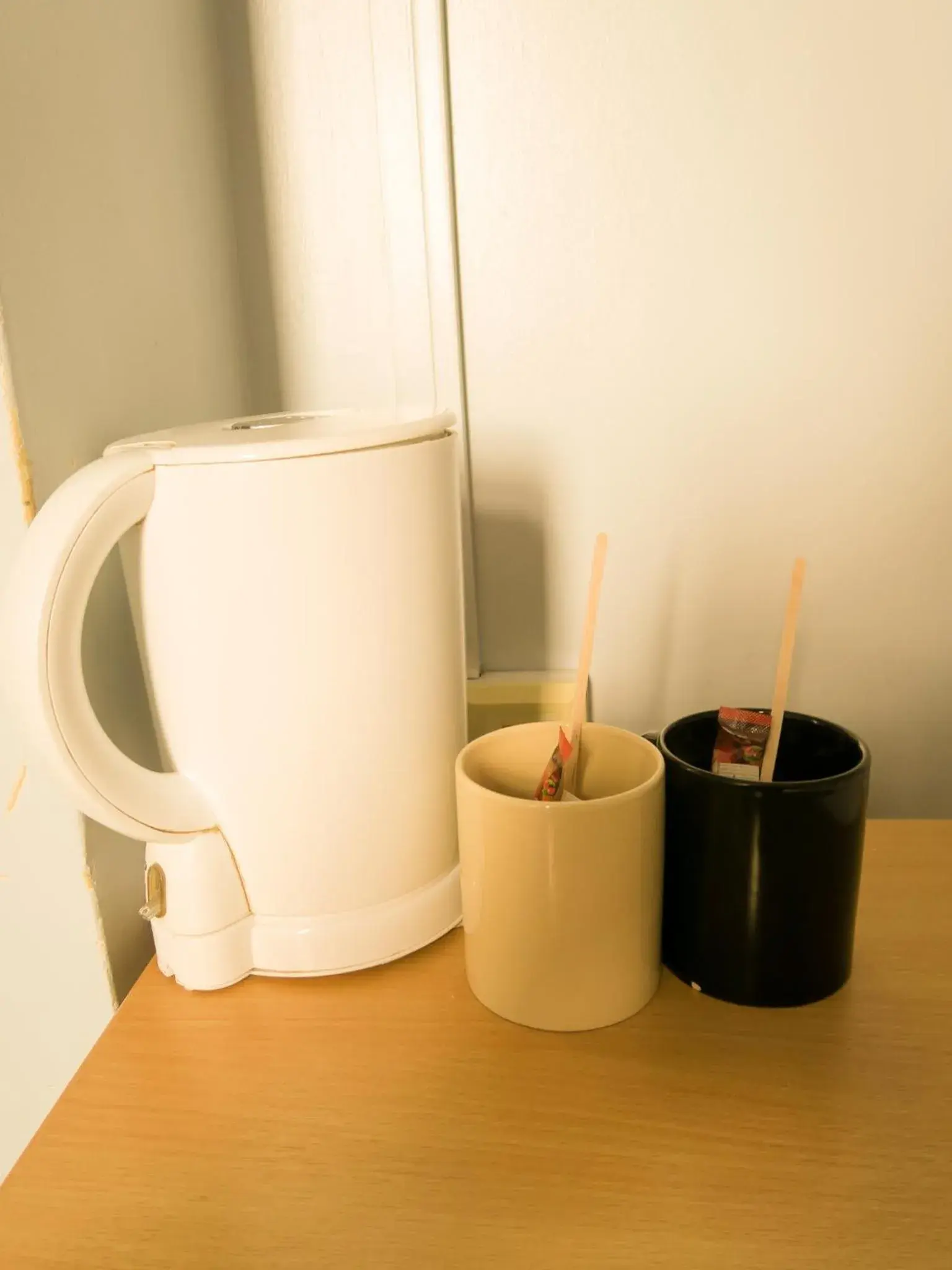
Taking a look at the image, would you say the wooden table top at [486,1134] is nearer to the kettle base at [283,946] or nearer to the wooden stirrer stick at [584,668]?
the kettle base at [283,946]

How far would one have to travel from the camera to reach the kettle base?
19.5 inches

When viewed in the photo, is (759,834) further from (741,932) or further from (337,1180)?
(337,1180)

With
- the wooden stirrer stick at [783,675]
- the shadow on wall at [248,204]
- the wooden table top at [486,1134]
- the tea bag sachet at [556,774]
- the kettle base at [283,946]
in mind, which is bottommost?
the wooden table top at [486,1134]

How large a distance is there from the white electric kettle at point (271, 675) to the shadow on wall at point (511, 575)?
0.22m

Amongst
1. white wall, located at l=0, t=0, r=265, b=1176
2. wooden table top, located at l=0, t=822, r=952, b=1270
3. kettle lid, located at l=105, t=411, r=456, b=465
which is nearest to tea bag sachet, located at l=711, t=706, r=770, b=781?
wooden table top, located at l=0, t=822, r=952, b=1270

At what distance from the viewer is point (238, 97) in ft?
2.21

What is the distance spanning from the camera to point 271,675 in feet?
1.48

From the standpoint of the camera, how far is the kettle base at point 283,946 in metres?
0.49

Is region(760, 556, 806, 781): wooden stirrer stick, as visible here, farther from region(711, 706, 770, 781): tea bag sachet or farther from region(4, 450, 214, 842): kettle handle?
region(4, 450, 214, 842): kettle handle

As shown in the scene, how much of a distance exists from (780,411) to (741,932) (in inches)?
15.3

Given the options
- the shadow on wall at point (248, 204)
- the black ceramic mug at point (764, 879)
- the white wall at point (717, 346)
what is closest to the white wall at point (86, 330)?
the shadow on wall at point (248, 204)

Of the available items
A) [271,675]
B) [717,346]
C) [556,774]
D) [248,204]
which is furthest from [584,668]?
[248,204]

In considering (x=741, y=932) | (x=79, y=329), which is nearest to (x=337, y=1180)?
(x=741, y=932)

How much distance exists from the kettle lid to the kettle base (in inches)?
8.0
